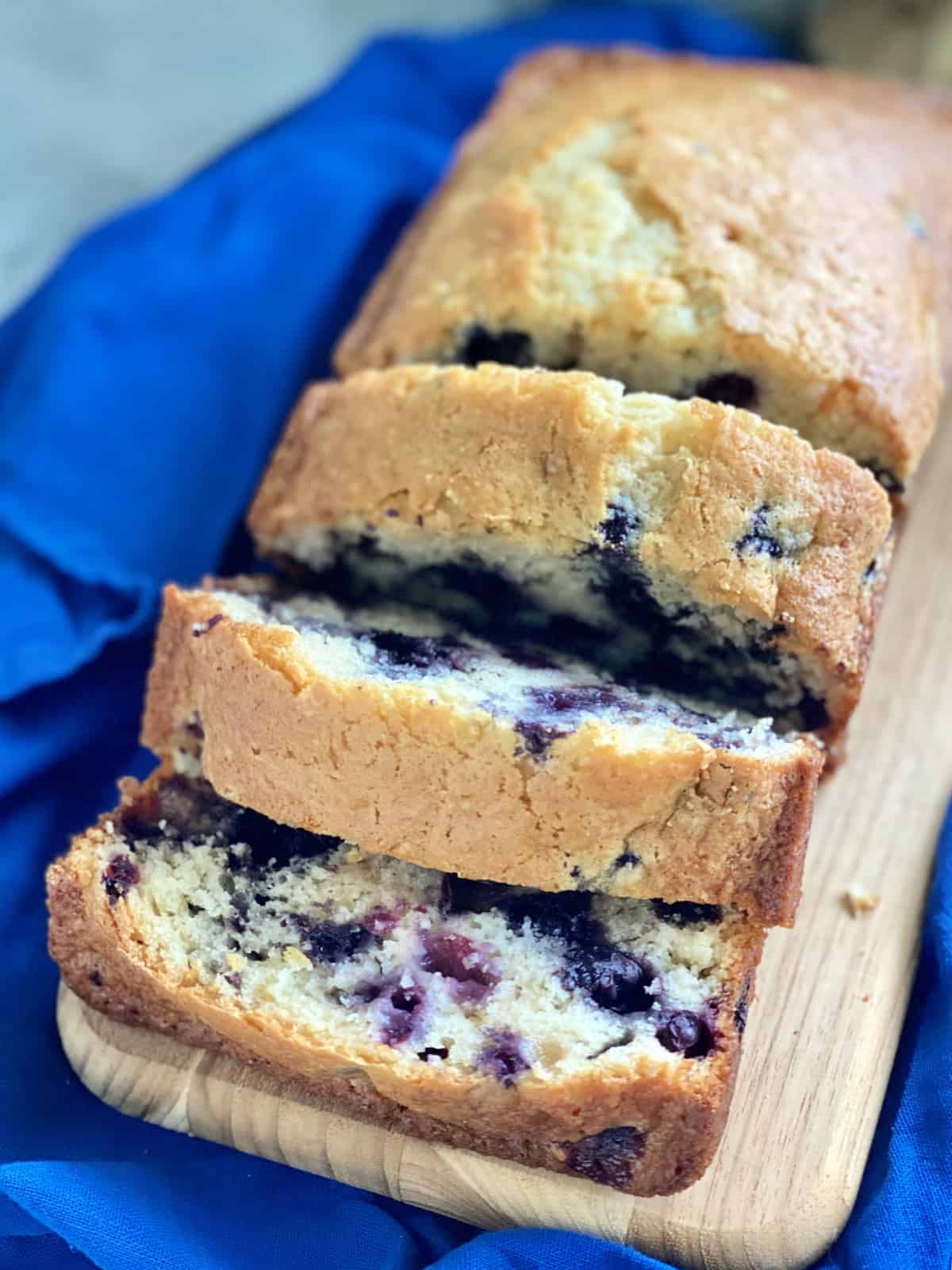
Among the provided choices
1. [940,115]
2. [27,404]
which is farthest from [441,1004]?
[940,115]

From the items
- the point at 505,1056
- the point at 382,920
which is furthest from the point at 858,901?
the point at 382,920

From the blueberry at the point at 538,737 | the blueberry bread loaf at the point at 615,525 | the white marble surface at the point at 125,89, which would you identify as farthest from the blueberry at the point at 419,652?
the white marble surface at the point at 125,89

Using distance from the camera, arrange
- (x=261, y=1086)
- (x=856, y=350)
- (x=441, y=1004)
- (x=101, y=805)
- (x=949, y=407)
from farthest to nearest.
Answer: (x=949, y=407), (x=101, y=805), (x=856, y=350), (x=261, y=1086), (x=441, y=1004)

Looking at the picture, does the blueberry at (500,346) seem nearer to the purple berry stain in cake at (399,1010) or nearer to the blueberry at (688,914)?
the blueberry at (688,914)

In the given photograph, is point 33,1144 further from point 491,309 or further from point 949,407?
point 949,407

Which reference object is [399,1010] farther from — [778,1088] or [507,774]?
[778,1088]
